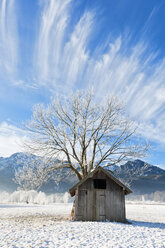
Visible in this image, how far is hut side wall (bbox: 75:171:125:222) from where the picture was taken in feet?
57.1

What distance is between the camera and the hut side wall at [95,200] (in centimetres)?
1741

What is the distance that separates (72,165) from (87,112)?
5775 millimetres

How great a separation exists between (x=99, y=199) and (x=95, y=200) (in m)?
0.36

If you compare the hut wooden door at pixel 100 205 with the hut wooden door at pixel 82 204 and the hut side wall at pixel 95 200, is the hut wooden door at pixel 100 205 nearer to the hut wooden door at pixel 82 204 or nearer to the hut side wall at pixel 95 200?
the hut side wall at pixel 95 200

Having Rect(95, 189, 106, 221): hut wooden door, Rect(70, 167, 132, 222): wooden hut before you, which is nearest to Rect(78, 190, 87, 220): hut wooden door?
Rect(70, 167, 132, 222): wooden hut

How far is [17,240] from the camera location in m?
9.77

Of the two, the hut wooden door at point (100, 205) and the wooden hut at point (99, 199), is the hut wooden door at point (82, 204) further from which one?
the hut wooden door at point (100, 205)

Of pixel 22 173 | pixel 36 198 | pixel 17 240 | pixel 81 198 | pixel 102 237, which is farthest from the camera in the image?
pixel 36 198

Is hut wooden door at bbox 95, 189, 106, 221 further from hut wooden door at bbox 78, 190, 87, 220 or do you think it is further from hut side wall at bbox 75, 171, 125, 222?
hut wooden door at bbox 78, 190, 87, 220

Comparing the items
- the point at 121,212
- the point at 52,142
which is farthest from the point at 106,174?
the point at 52,142

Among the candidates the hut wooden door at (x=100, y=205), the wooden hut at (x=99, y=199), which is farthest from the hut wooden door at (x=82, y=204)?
the hut wooden door at (x=100, y=205)

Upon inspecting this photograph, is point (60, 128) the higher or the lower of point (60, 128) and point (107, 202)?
the higher

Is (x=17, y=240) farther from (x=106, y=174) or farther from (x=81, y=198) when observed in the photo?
(x=106, y=174)

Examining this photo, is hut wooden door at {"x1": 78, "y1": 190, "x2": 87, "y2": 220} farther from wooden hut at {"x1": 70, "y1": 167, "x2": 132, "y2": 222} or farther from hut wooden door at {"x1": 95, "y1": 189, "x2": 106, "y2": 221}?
hut wooden door at {"x1": 95, "y1": 189, "x2": 106, "y2": 221}
